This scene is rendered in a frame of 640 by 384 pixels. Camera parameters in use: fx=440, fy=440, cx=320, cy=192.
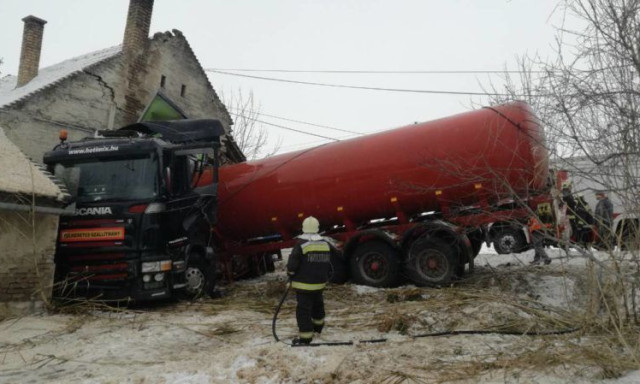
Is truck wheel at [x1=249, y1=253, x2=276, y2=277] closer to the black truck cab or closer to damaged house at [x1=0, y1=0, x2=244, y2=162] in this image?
the black truck cab

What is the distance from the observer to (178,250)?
7605 millimetres

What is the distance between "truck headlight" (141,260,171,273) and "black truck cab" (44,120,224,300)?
1 cm

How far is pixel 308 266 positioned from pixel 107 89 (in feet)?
38.7

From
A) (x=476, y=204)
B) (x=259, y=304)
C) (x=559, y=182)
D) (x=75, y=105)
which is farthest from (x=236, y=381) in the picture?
(x=75, y=105)

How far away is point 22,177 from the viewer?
6.93 m

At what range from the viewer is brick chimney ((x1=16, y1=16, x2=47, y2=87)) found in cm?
1428

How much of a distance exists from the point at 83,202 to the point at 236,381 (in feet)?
16.5

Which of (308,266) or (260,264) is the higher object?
(308,266)

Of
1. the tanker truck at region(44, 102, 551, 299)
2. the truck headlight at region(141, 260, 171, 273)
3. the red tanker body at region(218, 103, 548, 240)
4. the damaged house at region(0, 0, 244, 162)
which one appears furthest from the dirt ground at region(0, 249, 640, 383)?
the damaged house at region(0, 0, 244, 162)

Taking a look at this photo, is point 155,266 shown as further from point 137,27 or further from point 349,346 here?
point 137,27

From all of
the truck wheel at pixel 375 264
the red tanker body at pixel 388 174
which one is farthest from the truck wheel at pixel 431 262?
the red tanker body at pixel 388 174

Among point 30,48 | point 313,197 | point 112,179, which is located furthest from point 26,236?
point 30,48

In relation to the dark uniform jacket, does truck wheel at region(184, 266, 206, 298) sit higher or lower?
lower

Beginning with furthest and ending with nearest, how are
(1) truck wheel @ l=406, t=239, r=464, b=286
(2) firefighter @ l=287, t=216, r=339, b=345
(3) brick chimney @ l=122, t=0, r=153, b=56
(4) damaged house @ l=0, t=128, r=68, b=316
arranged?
(3) brick chimney @ l=122, t=0, r=153, b=56, (1) truck wheel @ l=406, t=239, r=464, b=286, (4) damaged house @ l=0, t=128, r=68, b=316, (2) firefighter @ l=287, t=216, r=339, b=345
